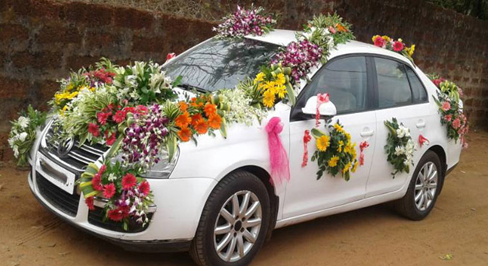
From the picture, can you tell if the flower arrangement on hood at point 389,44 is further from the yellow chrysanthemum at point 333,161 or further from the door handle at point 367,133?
the yellow chrysanthemum at point 333,161

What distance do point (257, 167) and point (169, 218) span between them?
0.87m

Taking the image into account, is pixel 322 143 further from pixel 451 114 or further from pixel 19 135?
pixel 19 135

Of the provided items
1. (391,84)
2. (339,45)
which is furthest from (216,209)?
(391,84)

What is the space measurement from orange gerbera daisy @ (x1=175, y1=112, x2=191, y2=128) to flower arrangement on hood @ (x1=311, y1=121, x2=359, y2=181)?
48.3 inches

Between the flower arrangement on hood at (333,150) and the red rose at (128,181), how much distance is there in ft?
5.54

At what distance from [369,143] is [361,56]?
850 mm

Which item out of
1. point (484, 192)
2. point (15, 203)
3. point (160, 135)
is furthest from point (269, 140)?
point (484, 192)

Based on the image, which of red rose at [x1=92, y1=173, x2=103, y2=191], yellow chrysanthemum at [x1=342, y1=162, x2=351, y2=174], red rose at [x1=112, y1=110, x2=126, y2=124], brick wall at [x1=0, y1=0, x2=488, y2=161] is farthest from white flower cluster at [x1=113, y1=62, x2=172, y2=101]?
brick wall at [x1=0, y1=0, x2=488, y2=161]

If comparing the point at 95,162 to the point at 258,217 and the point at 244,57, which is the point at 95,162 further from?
the point at 244,57

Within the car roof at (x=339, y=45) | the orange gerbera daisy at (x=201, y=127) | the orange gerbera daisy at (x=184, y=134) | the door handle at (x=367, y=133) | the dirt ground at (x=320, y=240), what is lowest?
the dirt ground at (x=320, y=240)

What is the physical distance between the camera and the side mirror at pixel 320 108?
4793mm

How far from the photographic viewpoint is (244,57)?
5.47 metres

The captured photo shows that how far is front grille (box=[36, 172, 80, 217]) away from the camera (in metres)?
4.32

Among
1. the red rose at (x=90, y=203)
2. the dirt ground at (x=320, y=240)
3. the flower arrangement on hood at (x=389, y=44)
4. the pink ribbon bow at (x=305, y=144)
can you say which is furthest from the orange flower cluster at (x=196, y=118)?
the flower arrangement on hood at (x=389, y=44)
